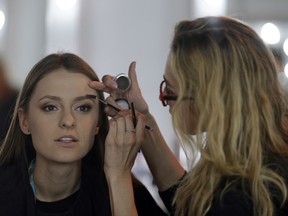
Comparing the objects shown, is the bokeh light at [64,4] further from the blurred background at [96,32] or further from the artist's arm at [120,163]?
the artist's arm at [120,163]

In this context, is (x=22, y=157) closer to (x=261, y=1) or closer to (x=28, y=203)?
(x=28, y=203)

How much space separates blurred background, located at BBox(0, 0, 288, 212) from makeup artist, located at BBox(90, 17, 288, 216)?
136 centimetres

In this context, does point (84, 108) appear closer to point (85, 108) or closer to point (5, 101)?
point (85, 108)

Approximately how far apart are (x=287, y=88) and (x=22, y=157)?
2.18ft

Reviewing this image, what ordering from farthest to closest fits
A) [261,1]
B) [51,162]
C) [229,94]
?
[261,1] → [51,162] → [229,94]


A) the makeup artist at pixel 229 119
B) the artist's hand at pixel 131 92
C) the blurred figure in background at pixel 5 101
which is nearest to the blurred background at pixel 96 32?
the blurred figure in background at pixel 5 101

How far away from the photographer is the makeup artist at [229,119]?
1.01m

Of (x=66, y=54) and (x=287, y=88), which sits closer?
(x=287, y=88)

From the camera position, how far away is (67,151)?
1.34 metres

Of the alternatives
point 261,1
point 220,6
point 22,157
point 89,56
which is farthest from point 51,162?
point 261,1

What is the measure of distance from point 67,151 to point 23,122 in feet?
0.55

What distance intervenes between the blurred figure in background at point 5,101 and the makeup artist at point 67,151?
10.8 inches

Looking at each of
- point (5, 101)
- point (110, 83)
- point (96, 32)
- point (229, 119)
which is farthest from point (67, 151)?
point (96, 32)

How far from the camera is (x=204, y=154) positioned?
1.10 metres
